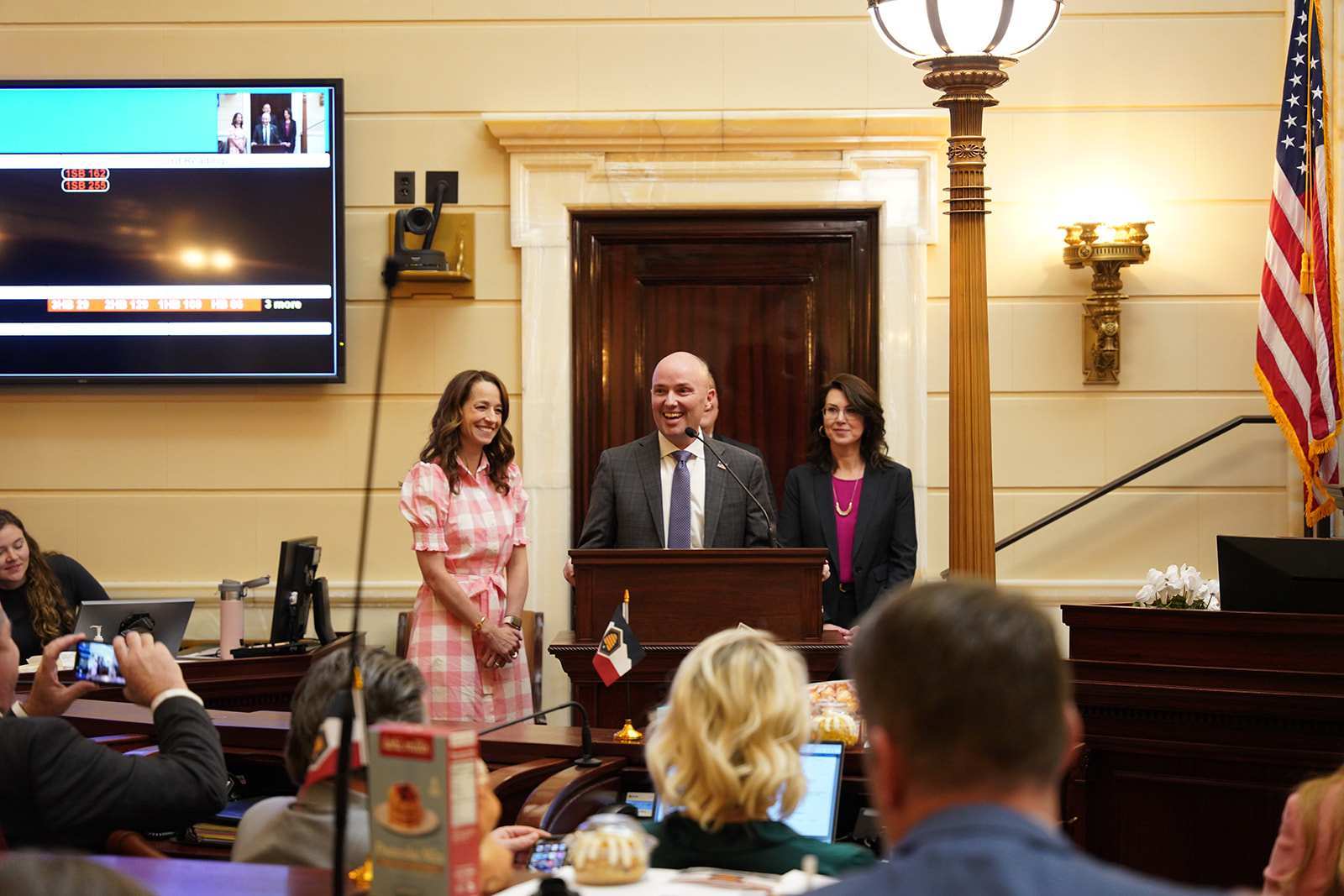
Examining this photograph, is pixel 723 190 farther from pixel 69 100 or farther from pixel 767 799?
pixel 767 799

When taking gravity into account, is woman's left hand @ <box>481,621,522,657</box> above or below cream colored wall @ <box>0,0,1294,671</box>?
below

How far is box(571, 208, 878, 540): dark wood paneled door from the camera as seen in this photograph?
5.04 m

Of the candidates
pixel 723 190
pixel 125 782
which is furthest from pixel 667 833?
pixel 723 190

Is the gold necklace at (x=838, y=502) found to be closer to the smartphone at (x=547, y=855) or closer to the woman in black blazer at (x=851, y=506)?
the woman in black blazer at (x=851, y=506)

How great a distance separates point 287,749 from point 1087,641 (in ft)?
7.88

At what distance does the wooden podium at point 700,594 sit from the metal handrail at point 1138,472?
168 cm

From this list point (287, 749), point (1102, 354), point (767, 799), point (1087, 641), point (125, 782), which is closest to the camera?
point (767, 799)

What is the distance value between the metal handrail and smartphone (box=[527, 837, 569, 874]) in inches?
120

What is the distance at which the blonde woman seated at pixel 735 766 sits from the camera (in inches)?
64.1

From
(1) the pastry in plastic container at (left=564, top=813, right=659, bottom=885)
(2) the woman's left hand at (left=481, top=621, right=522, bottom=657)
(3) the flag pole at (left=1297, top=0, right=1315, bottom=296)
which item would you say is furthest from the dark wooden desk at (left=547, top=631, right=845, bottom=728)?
(3) the flag pole at (left=1297, top=0, right=1315, bottom=296)

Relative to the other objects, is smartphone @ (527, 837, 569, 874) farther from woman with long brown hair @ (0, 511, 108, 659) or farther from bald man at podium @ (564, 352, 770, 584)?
woman with long brown hair @ (0, 511, 108, 659)

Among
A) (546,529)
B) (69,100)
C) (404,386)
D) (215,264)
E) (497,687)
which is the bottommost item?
(497,687)

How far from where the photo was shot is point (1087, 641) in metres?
3.46

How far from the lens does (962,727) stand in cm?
100
